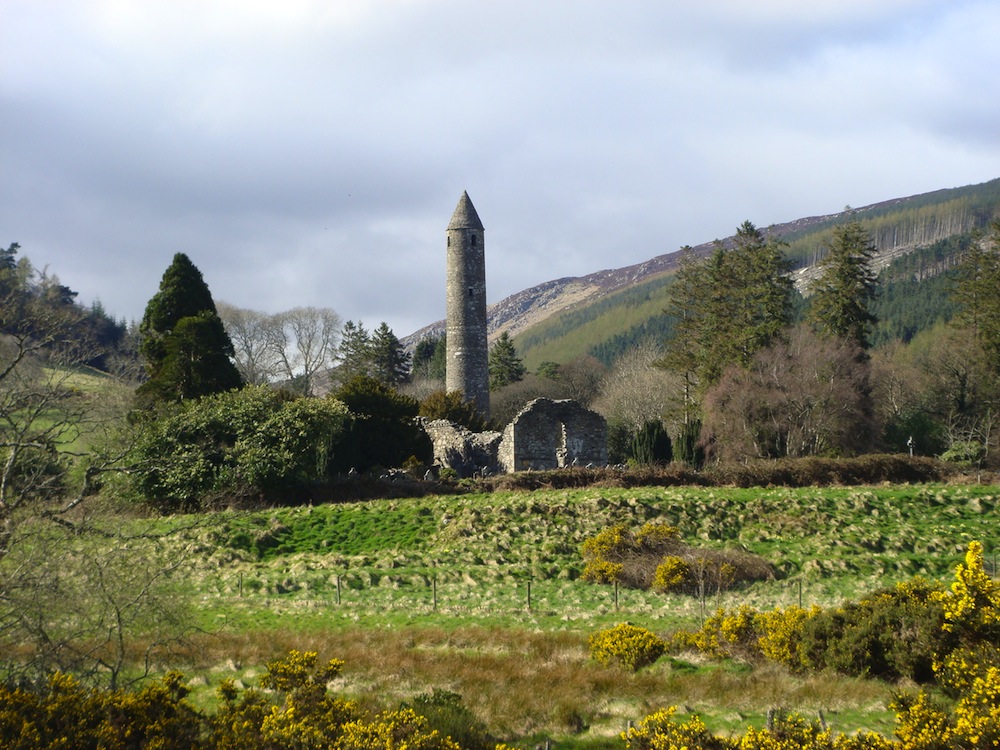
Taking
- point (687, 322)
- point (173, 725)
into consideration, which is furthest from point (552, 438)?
point (173, 725)

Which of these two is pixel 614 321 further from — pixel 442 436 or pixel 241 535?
pixel 241 535

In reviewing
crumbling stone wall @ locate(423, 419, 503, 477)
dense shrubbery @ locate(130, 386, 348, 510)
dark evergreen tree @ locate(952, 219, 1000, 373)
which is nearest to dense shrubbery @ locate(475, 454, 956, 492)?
dense shrubbery @ locate(130, 386, 348, 510)

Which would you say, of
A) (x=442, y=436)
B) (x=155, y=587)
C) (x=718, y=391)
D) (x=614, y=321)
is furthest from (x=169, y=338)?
(x=614, y=321)

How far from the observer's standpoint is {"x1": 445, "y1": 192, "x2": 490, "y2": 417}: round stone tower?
5006cm

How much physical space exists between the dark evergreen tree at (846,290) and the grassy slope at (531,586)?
1873 centimetres

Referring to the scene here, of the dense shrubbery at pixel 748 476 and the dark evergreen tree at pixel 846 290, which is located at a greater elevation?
the dark evergreen tree at pixel 846 290

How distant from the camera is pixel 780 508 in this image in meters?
26.5

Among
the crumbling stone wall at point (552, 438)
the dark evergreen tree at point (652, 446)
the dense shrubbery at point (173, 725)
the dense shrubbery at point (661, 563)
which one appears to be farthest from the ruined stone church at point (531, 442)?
the dense shrubbery at point (173, 725)

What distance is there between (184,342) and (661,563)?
22.4 meters

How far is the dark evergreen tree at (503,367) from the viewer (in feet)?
244

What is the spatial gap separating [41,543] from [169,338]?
27139 millimetres

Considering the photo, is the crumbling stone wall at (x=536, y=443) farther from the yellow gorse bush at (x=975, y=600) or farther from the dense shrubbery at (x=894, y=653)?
the yellow gorse bush at (x=975, y=600)

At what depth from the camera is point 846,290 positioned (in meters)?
45.9

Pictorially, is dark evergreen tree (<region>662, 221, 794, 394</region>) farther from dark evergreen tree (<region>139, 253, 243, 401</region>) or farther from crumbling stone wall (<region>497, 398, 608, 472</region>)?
dark evergreen tree (<region>139, 253, 243, 401</region>)
